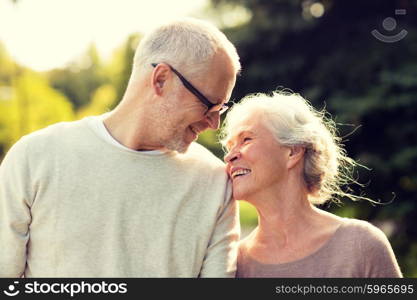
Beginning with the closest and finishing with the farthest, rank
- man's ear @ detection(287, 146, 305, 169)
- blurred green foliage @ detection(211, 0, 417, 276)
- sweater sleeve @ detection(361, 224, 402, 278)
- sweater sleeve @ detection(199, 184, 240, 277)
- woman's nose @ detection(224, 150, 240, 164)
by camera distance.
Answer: sweater sleeve @ detection(199, 184, 240, 277)
sweater sleeve @ detection(361, 224, 402, 278)
woman's nose @ detection(224, 150, 240, 164)
man's ear @ detection(287, 146, 305, 169)
blurred green foliage @ detection(211, 0, 417, 276)

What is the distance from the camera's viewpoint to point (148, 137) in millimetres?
2793

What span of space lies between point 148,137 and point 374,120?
6798mm

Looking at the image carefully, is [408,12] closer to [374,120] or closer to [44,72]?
[374,120]

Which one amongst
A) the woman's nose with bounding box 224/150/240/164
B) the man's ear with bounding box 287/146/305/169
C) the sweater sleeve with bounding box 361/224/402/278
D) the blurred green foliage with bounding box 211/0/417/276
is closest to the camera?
the sweater sleeve with bounding box 361/224/402/278

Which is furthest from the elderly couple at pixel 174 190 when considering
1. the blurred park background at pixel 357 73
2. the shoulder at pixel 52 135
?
the blurred park background at pixel 357 73

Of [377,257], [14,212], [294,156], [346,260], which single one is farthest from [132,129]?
[377,257]

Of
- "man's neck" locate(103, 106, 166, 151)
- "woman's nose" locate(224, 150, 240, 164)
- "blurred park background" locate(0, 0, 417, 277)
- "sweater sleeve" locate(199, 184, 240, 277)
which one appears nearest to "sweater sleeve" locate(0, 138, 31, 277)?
"man's neck" locate(103, 106, 166, 151)

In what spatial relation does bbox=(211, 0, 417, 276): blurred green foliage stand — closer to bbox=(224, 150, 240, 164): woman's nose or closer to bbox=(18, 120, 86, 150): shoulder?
bbox=(224, 150, 240, 164): woman's nose

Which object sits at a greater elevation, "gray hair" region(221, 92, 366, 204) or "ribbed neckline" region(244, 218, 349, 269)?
"gray hair" region(221, 92, 366, 204)

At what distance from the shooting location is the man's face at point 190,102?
2785 mm

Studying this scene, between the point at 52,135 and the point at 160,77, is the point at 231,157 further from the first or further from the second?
the point at 52,135

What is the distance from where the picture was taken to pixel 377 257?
2.88m

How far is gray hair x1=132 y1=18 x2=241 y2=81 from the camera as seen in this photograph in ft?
9.06

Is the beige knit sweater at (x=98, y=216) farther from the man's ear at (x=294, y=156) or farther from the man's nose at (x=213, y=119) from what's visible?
the man's ear at (x=294, y=156)
